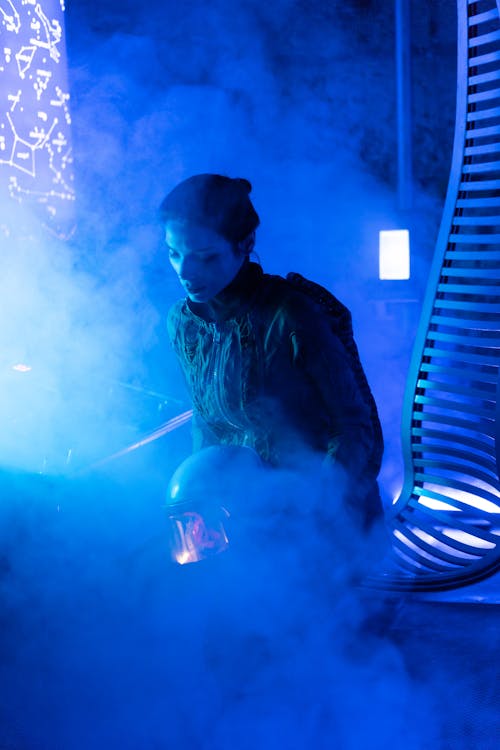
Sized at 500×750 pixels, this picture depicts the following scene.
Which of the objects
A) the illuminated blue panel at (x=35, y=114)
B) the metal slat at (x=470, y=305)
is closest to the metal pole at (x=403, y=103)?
the illuminated blue panel at (x=35, y=114)

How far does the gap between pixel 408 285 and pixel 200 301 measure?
2.80 meters

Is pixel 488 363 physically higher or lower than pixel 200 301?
lower

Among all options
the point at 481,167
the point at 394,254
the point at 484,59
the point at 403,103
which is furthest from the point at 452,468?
the point at 403,103

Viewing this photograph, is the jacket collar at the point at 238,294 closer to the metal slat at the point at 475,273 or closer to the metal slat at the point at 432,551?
the metal slat at the point at 475,273

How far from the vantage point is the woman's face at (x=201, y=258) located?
1570mm

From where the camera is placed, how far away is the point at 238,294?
167cm

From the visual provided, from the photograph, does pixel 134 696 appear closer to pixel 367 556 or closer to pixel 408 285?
pixel 367 556

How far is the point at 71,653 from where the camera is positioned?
4.06 ft

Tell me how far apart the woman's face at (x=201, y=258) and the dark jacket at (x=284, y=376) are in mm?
40

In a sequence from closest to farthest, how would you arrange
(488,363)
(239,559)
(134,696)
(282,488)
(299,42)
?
(134,696) < (239,559) < (282,488) < (488,363) < (299,42)

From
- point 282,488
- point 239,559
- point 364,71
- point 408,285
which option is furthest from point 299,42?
point 239,559

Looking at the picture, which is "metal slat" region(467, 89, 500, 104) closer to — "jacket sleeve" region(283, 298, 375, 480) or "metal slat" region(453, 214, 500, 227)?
"metal slat" region(453, 214, 500, 227)

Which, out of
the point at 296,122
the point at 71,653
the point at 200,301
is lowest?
the point at 71,653

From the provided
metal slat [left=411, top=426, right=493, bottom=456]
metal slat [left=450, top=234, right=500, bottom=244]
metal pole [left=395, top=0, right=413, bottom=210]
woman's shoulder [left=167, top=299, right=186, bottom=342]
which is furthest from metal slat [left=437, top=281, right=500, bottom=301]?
metal pole [left=395, top=0, right=413, bottom=210]
